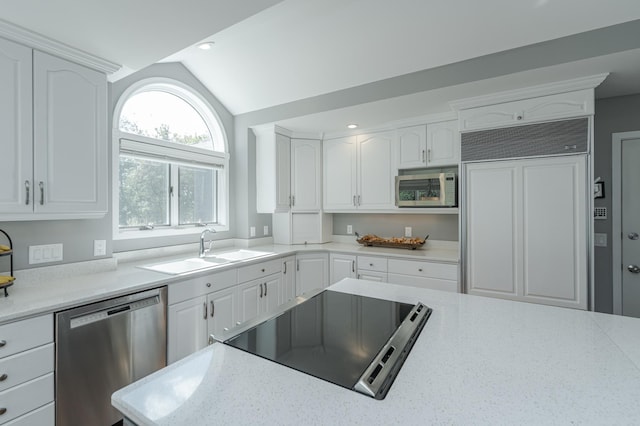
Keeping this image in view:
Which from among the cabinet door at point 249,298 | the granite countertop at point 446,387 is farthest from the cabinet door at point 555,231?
the cabinet door at point 249,298

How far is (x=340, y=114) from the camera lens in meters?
3.00

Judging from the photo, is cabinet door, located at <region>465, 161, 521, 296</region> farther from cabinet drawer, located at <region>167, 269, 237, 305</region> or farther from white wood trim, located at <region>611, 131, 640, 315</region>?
cabinet drawer, located at <region>167, 269, 237, 305</region>

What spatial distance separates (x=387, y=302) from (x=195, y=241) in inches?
91.2

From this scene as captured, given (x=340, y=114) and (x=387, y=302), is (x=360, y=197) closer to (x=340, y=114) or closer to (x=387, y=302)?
(x=340, y=114)

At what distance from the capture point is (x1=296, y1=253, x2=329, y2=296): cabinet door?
330cm

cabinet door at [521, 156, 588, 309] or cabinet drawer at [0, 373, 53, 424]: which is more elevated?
cabinet door at [521, 156, 588, 309]

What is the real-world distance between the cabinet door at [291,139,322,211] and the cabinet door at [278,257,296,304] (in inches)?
29.2

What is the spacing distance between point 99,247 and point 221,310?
104 cm

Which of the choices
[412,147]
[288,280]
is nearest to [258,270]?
[288,280]

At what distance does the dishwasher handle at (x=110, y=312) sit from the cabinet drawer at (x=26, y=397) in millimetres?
263

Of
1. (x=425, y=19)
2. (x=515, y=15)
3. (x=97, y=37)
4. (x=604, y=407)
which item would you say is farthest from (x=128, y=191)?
(x=515, y=15)

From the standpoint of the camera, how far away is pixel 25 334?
139 centimetres

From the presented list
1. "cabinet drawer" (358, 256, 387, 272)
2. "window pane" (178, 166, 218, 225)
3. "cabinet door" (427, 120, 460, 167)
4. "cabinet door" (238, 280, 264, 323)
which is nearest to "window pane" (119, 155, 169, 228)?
"window pane" (178, 166, 218, 225)

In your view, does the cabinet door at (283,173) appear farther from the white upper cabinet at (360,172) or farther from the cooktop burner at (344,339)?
the cooktop burner at (344,339)
